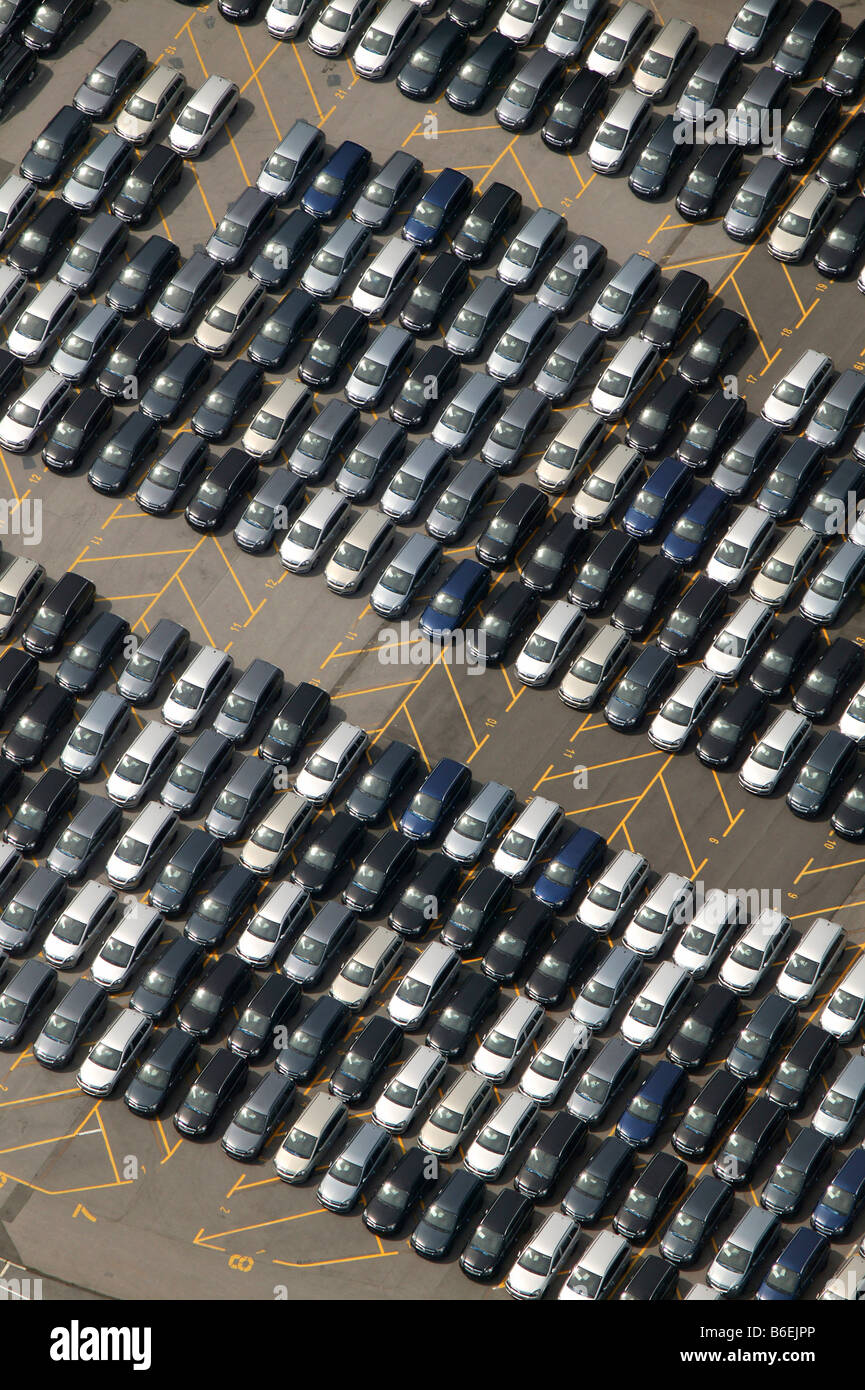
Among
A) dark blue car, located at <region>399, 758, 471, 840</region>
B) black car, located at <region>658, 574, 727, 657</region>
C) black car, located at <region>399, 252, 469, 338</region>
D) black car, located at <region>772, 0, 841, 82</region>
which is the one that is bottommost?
dark blue car, located at <region>399, 758, 471, 840</region>

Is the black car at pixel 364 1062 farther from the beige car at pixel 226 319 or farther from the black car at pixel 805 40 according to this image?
the black car at pixel 805 40

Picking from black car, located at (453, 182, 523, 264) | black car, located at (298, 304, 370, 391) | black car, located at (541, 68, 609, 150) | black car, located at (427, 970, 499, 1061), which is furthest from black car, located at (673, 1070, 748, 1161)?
black car, located at (541, 68, 609, 150)

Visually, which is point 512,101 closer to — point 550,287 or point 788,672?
point 550,287

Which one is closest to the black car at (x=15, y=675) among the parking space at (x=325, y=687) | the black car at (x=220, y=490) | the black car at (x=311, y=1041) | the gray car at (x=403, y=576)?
the parking space at (x=325, y=687)

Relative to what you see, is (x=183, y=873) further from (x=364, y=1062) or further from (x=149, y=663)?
(x=364, y=1062)

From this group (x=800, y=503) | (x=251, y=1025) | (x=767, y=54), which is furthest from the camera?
(x=767, y=54)

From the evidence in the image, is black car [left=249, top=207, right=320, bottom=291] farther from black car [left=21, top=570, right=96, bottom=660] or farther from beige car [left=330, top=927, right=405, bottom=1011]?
beige car [left=330, top=927, right=405, bottom=1011]

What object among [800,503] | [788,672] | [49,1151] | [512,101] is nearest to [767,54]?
[512,101]
